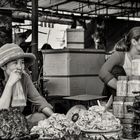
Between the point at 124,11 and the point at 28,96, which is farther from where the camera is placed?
the point at 124,11

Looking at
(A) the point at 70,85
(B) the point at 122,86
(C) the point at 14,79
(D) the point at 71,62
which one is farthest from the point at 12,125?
(D) the point at 71,62

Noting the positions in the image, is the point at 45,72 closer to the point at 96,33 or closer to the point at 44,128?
the point at 44,128

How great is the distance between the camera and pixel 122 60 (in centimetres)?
342

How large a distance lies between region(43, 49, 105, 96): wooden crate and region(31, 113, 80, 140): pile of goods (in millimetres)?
3327

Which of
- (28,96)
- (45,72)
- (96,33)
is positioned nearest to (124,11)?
(96,33)

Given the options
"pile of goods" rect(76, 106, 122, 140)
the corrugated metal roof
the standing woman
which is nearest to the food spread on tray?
"pile of goods" rect(76, 106, 122, 140)

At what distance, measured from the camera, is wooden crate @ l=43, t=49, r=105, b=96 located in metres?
5.16

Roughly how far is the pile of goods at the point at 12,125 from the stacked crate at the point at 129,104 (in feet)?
2.36

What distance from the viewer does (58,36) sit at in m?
10.4

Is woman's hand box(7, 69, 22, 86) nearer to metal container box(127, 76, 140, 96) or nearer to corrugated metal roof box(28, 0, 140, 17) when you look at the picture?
metal container box(127, 76, 140, 96)

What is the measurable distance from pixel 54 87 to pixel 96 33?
5076 mm

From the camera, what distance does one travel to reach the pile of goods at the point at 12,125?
5.35 ft

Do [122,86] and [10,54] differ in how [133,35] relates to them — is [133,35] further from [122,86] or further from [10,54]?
[10,54]

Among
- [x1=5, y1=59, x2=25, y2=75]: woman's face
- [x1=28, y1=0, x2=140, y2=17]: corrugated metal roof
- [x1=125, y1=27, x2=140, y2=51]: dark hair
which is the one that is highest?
[x1=28, y1=0, x2=140, y2=17]: corrugated metal roof
